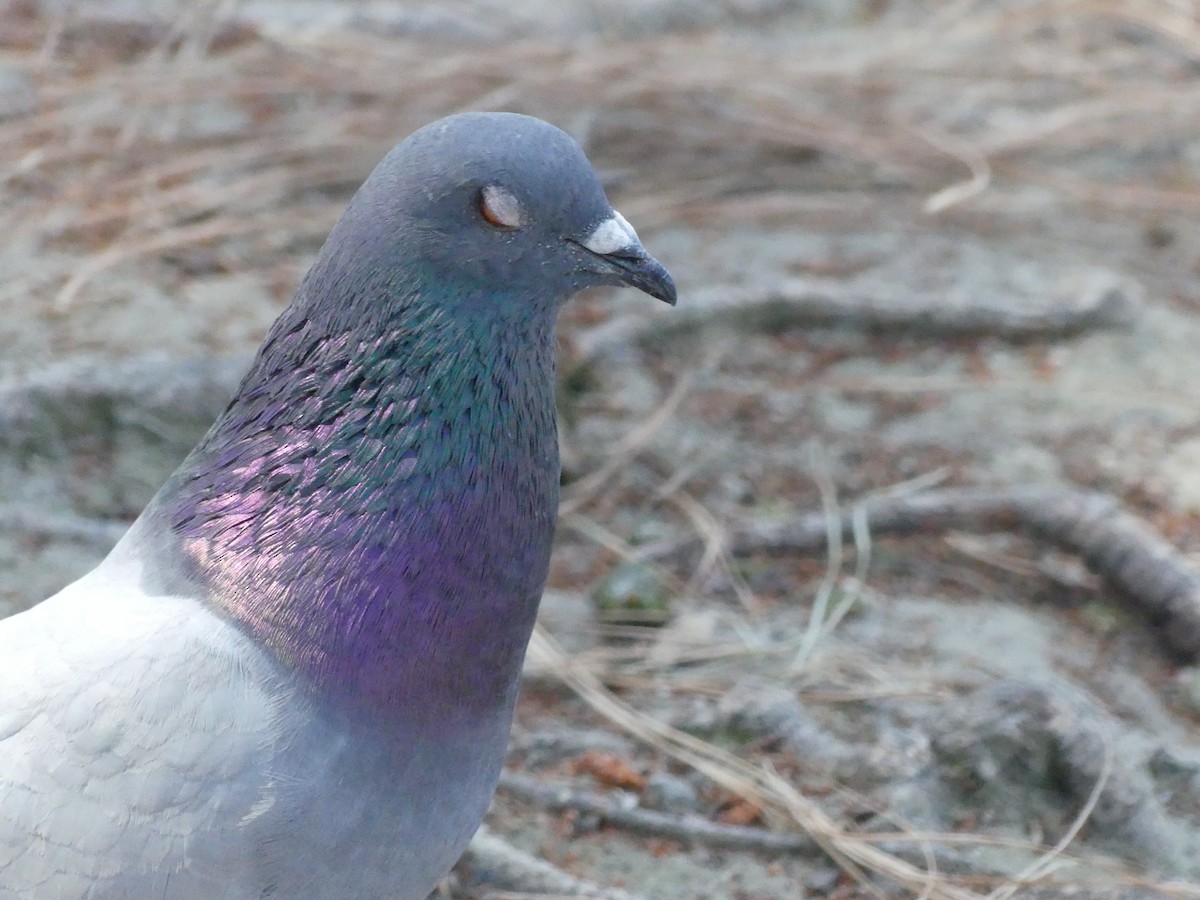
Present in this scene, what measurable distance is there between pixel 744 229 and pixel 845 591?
2.12 metres

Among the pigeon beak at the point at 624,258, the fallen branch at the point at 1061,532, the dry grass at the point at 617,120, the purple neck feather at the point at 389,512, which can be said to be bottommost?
the fallen branch at the point at 1061,532

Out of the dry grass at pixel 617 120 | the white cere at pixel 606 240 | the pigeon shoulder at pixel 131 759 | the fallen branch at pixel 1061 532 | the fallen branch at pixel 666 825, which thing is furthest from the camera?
the dry grass at pixel 617 120

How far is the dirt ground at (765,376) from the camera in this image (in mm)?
2975

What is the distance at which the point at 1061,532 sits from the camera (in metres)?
3.77

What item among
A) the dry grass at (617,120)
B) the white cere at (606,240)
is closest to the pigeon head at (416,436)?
the white cere at (606,240)

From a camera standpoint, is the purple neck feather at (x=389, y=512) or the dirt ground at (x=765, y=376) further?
the dirt ground at (x=765, y=376)

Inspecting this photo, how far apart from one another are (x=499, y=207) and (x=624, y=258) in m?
0.20

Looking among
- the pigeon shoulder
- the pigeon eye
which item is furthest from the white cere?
the pigeon shoulder

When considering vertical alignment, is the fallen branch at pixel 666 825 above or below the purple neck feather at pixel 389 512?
below

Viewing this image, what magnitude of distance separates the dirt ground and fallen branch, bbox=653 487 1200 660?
0.02 m

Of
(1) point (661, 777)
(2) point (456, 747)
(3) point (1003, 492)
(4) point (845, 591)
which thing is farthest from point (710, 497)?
(2) point (456, 747)

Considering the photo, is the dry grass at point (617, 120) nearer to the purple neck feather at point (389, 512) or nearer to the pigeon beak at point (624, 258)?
the purple neck feather at point (389, 512)

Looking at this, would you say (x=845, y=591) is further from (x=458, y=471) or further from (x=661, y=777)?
(x=458, y=471)

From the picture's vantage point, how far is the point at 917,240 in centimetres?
550
